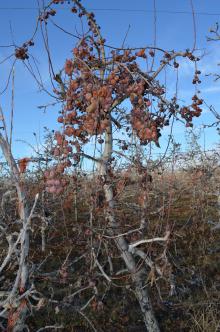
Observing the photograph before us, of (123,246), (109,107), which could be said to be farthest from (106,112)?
(123,246)

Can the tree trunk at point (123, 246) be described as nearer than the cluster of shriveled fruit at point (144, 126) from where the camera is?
No

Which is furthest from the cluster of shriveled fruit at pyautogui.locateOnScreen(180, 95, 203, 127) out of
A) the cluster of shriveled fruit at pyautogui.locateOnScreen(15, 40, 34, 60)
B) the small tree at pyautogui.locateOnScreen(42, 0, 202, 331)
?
the cluster of shriveled fruit at pyautogui.locateOnScreen(15, 40, 34, 60)

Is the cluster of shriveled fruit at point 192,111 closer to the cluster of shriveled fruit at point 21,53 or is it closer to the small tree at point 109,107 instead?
the small tree at point 109,107

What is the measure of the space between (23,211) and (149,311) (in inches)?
87.8

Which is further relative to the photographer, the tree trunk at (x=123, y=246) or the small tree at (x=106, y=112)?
the tree trunk at (x=123, y=246)

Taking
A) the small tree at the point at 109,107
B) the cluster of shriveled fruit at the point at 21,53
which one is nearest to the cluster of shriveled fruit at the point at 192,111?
the small tree at the point at 109,107

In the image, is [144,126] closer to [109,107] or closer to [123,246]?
[109,107]

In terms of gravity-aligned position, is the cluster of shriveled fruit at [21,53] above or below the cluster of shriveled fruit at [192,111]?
above

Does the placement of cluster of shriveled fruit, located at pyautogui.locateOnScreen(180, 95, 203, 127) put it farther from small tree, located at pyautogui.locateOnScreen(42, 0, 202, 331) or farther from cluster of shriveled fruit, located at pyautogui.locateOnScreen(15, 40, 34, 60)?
cluster of shriveled fruit, located at pyautogui.locateOnScreen(15, 40, 34, 60)

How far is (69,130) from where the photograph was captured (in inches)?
106

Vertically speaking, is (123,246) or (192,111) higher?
(192,111)

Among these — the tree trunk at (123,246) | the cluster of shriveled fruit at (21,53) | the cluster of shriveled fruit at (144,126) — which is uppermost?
the cluster of shriveled fruit at (21,53)

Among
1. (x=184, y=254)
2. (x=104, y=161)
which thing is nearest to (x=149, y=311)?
(x=104, y=161)

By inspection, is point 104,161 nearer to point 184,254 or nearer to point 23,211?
point 23,211
